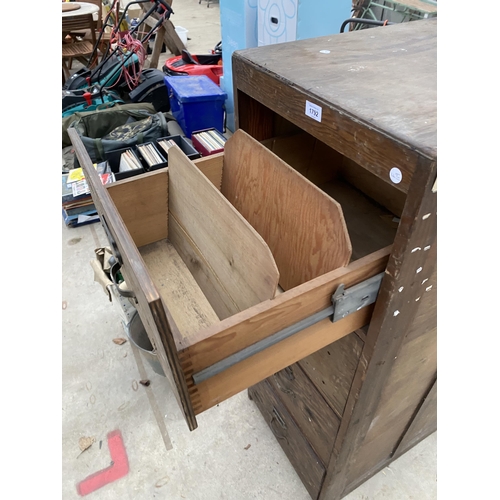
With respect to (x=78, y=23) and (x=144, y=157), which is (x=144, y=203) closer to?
(x=144, y=157)

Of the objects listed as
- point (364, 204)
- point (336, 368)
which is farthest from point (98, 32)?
point (336, 368)

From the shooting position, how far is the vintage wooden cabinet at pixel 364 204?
1.93ft

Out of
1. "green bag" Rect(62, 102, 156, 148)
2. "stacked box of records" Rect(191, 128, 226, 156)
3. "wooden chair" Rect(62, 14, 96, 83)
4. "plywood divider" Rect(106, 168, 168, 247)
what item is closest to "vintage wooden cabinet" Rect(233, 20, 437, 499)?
"plywood divider" Rect(106, 168, 168, 247)

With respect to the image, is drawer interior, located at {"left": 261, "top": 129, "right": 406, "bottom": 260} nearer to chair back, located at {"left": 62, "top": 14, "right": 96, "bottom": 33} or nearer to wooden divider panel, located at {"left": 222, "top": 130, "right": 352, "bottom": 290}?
wooden divider panel, located at {"left": 222, "top": 130, "right": 352, "bottom": 290}

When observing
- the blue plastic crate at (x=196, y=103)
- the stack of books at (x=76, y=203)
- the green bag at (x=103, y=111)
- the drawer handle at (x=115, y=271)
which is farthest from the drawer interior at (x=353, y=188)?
the green bag at (x=103, y=111)

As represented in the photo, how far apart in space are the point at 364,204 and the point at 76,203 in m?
2.15

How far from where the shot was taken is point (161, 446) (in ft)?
5.21

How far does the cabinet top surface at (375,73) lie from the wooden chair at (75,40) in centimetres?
425

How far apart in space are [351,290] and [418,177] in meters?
0.22

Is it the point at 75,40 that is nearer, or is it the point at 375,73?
the point at 375,73

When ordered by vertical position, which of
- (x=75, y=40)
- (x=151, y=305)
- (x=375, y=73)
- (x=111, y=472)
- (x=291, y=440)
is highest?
(x=75, y=40)

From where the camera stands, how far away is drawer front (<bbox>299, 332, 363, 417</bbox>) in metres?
0.88

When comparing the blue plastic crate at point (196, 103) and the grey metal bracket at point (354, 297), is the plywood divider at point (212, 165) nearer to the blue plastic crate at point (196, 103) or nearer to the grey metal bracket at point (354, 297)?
the grey metal bracket at point (354, 297)

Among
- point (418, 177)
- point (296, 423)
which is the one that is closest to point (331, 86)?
point (418, 177)
